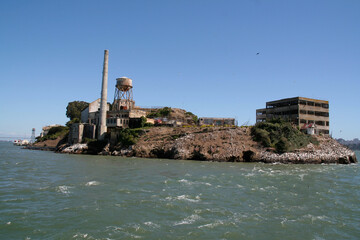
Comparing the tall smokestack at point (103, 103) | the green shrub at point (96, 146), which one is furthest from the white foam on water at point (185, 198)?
the tall smokestack at point (103, 103)

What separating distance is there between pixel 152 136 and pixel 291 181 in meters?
37.0

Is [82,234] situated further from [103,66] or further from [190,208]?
[103,66]

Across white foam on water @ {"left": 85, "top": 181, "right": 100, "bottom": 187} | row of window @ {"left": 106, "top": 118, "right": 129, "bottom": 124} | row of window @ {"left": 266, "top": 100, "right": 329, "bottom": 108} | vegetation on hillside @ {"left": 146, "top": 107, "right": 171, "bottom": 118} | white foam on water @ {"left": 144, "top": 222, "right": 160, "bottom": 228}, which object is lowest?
white foam on water @ {"left": 144, "top": 222, "right": 160, "bottom": 228}

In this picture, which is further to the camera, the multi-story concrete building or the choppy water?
the multi-story concrete building

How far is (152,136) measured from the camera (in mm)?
57938

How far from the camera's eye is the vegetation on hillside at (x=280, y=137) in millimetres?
49188

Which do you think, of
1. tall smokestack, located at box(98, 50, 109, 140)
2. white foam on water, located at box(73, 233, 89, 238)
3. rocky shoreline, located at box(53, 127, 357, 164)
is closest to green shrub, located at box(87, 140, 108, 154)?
tall smokestack, located at box(98, 50, 109, 140)

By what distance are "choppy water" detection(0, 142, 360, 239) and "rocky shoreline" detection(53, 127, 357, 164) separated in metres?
24.3

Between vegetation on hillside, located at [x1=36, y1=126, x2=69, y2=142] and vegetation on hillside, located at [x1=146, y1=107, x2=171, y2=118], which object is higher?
vegetation on hillside, located at [x1=146, y1=107, x2=171, y2=118]

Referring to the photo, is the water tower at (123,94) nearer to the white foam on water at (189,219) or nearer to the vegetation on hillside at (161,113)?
the vegetation on hillside at (161,113)

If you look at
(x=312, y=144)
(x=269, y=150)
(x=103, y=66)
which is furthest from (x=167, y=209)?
(x=103, y=66)

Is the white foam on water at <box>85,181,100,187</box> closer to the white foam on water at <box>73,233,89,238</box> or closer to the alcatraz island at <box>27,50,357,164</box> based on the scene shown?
the white foam on water at <box>73,233,89,238</box>

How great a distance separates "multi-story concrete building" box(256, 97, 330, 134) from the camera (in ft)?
220

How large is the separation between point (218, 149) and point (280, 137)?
13303 mm
